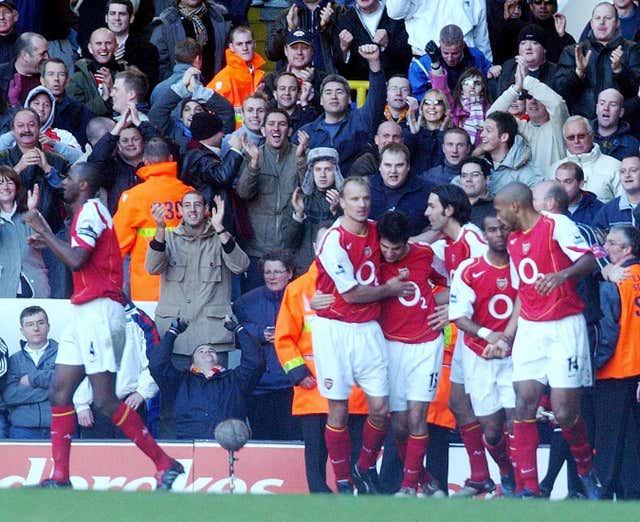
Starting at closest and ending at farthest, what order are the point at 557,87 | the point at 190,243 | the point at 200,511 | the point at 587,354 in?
1. the point at 200,511
2. the point at 587,354
3. the point at 190,243
4. the point at 557,87

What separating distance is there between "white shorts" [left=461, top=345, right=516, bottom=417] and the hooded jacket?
222cm

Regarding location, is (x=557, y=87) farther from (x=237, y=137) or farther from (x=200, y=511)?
(x=200, y=511)

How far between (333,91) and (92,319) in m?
2.63

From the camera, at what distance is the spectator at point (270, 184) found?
1021cm

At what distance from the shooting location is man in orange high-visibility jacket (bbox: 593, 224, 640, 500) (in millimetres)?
8711

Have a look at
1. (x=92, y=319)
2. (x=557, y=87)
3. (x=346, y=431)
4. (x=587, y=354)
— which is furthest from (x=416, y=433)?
(x=557, y=87)

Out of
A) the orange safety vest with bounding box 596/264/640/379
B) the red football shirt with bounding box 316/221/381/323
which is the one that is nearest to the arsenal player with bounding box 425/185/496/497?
the red football shirt with bounding box 316/221/381/323

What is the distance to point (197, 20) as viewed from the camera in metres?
12.4

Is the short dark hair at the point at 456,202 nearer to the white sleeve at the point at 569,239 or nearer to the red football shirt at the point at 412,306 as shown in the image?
the red football shirt at the point at 412,306

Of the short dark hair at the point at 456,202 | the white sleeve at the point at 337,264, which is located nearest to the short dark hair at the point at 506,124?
the short dark hair at the point at 456,202

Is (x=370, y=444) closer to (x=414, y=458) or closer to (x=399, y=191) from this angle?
(x=414, y=458)

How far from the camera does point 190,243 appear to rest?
9.74 meters

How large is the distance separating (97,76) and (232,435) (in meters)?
3.64

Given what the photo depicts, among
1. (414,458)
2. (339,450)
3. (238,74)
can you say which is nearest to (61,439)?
(339,450)
